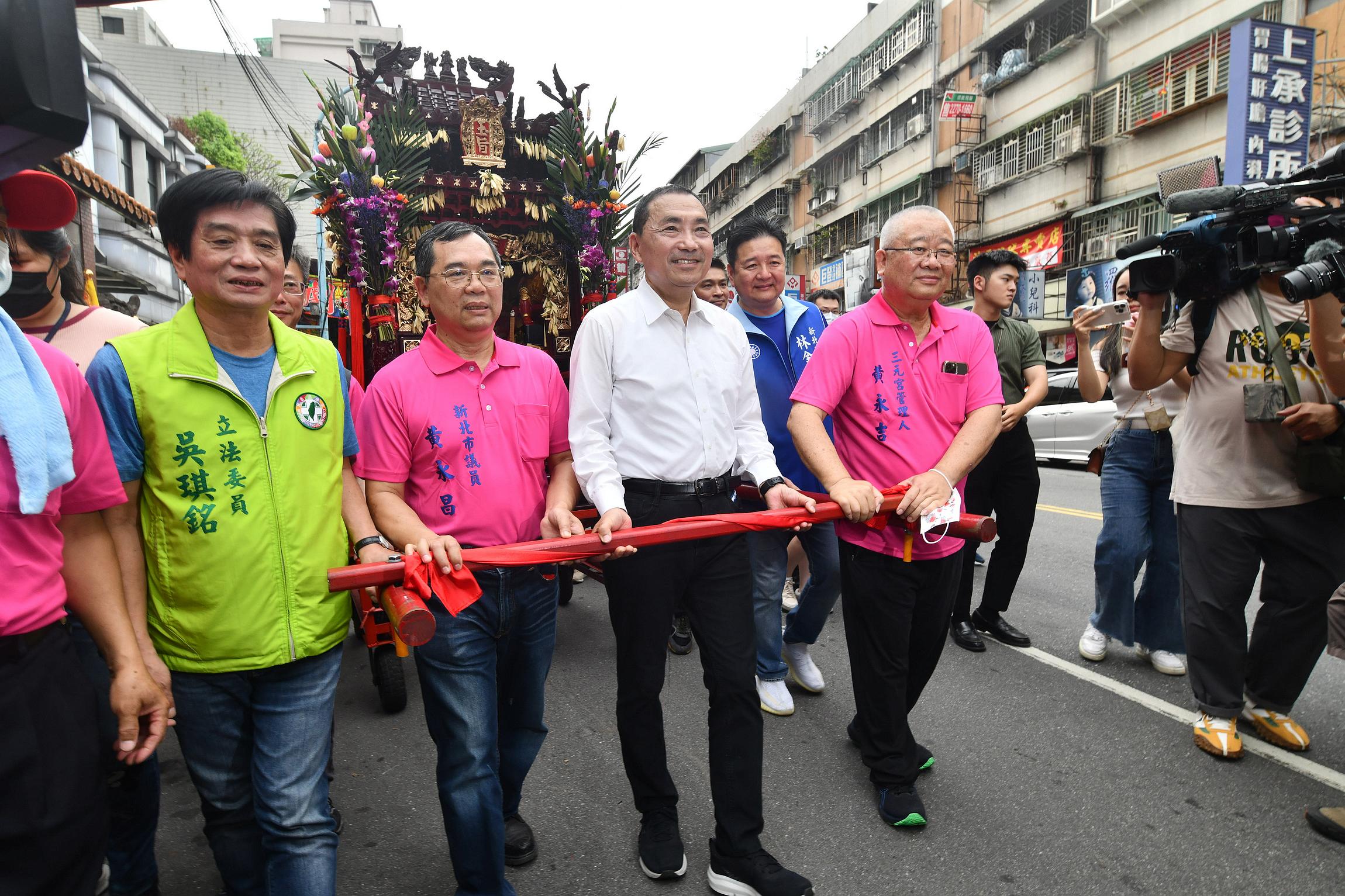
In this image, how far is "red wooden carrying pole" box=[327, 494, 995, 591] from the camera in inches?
79.4

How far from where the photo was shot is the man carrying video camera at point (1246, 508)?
3150mm

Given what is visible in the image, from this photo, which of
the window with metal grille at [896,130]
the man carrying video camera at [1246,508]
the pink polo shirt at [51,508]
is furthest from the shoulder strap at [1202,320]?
the window with metal grille at [896,130]

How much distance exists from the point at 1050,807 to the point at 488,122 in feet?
16.5

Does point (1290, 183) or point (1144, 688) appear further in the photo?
point (1144, 688)

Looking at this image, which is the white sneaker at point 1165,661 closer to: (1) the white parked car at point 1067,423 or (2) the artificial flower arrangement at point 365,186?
(2) the artificial flower arrangement at point 365,186

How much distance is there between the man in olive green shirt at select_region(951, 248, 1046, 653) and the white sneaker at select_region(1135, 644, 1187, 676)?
59 centimetres

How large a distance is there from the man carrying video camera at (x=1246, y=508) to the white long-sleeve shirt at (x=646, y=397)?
73.1 inches

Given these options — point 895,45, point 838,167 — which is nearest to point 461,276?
point 895,45

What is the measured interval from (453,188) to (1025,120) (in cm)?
2124

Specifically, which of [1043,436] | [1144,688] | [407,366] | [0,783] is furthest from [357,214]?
[1043,436]

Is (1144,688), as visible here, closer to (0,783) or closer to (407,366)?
(407,366)

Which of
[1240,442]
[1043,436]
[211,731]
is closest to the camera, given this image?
[211,731]

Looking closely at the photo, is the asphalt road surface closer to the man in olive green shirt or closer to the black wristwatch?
the man in olive green shirt

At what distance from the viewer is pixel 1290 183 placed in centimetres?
297
